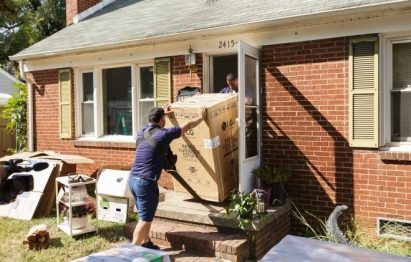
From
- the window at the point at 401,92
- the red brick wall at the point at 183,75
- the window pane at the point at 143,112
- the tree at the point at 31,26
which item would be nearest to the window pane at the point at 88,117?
the window pane at the point at 143,112

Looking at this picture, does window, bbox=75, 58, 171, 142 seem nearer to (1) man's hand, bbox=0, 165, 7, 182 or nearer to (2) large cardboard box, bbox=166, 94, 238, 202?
(2) large cardboard box, bbox=166, 94, 238, 202

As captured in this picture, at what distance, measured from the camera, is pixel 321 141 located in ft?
20.1

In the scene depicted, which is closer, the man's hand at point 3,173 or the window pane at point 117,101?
the man's hand at point 3,173

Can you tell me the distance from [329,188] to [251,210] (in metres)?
1.41

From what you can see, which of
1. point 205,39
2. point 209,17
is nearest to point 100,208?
point 205,39

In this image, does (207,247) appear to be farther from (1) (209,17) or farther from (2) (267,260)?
(1) (209,17)

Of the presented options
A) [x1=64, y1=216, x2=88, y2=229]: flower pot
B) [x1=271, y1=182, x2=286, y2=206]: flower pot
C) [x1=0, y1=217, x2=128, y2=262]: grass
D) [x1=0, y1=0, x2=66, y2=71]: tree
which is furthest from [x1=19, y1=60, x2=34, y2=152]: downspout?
[x1=0, y1=0, x2=66, y2=71]: tree

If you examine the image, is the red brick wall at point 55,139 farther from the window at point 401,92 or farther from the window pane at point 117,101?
the window at point 401,92

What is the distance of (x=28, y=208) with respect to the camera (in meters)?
7.23

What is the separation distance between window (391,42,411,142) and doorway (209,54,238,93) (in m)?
2.71

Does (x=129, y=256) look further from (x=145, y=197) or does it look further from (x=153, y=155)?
(x=153, y=155)

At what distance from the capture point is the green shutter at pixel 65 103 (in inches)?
364

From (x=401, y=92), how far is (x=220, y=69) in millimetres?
3357

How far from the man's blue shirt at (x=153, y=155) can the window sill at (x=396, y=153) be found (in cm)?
277
